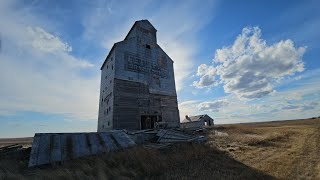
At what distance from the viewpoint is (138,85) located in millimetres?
26234

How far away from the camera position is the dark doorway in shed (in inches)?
1023

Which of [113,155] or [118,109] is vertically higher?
[118,109]

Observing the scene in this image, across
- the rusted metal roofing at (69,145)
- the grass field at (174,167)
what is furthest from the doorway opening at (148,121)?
the grass field at (174,167)

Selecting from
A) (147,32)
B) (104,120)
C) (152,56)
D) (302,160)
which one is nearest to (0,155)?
(104,120)

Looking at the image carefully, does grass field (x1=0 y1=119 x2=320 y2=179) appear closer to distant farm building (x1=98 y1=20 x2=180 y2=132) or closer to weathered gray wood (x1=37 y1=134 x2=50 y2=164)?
weathered gray wood (x1=37 y1=134 x2=50 y2=164)

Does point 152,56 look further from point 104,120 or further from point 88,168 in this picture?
point 88,168

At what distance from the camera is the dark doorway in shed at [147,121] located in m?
26.0

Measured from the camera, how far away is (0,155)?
12250mm

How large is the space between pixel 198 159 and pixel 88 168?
623 cm

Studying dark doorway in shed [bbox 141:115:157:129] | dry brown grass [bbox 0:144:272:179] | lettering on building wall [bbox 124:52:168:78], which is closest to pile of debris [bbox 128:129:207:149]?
dry brown grass [bbox 0:144:272:179]

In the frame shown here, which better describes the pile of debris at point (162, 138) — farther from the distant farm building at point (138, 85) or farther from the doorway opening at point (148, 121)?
the doorway opening at point (148, 121)

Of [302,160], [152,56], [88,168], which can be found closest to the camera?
[88,168]

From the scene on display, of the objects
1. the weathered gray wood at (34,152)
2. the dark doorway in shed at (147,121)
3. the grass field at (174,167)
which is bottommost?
the grass field at (174,167)

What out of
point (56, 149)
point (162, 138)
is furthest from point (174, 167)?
point (162, 138)
